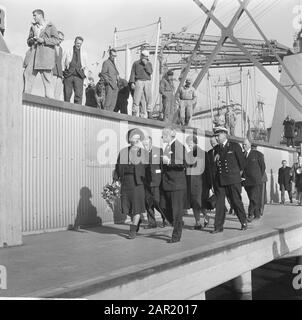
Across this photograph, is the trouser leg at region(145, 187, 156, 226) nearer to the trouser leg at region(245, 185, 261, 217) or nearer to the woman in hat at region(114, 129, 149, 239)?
the woman in hat at region(114, 129, 149, 239)

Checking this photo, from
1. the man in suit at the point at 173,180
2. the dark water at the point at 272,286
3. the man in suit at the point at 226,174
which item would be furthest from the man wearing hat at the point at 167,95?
the man in suit at the point at 173,180

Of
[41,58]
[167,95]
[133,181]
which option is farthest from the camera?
[167,95]

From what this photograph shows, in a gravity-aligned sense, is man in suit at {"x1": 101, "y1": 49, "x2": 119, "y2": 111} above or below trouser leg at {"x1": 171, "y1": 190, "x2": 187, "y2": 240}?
above

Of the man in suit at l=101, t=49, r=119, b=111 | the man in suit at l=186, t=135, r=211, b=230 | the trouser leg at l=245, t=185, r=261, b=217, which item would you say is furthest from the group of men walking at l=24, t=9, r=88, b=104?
the trouser leg at l=245, t=185, r=261, b=217

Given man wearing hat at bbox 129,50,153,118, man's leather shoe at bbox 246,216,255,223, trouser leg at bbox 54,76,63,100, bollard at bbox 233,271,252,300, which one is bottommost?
bollard at bbox 233,271,252,300

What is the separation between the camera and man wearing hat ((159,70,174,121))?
14680 mm

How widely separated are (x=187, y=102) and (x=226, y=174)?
6.44 meters

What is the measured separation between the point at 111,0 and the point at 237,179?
14.0ft

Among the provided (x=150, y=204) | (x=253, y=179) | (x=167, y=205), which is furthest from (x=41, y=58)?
(x=253, y=179)

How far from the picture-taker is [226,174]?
Answer: 8930 mm

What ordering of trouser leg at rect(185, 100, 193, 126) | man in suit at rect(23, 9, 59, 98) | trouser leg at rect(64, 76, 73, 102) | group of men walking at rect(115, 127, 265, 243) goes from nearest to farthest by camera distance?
1. group of men walking at rect(115, 127, 265, 243)
2. man in suit at rect(23, 9, 59, 98)
3. trouser leg at rect(64, 76, 73, 102)
4. trouser leg at rect(185, 100, 193, 126)

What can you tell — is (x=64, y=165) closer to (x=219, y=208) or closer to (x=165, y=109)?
(x=219, y=208)

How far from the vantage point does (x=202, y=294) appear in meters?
5.82

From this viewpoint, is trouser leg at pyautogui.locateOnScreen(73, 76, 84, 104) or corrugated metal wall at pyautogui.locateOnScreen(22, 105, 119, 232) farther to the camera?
trouser leg at pyautogui.locateOnScreen(73, 76, 84, 104)
